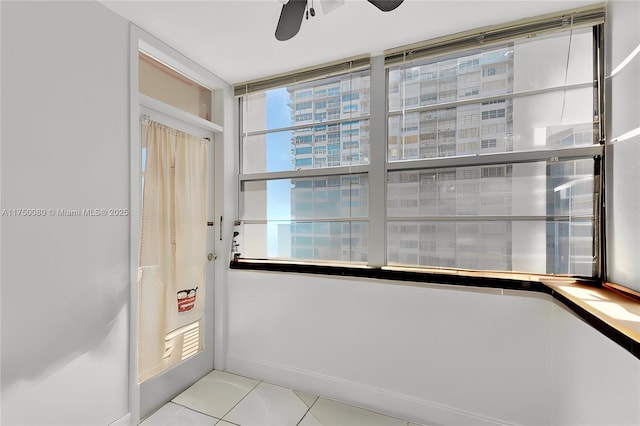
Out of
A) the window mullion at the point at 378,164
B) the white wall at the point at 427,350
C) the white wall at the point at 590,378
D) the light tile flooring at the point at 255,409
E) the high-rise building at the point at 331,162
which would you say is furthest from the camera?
the high-rise building at the point at 331,162

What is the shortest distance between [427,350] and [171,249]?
193 cm

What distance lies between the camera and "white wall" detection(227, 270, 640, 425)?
4.90ft

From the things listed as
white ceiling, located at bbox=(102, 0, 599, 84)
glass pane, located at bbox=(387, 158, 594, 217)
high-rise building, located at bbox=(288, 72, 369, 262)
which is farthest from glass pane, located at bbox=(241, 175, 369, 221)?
white ceiling, located at bbox=(102, 0, 599, 84)

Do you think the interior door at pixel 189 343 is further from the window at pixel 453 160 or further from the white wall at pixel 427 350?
the window at pixel 453 160

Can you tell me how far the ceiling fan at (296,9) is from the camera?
46.9 inches

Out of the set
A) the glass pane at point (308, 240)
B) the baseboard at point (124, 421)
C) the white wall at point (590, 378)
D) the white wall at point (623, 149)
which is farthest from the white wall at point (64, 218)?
the white wall at point (623, 149)

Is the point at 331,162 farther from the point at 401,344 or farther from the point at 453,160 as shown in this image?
the point at 401,344

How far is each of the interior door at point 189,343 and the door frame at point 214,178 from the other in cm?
2

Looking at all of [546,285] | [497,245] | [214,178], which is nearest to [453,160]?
[497,245]

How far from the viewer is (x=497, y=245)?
1.86 metres

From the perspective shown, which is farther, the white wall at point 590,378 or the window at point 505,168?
the window at point 505,168

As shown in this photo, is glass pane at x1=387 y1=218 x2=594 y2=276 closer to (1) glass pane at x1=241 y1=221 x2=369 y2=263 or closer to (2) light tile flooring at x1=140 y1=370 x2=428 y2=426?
(1) glass pane at x1=241 y1=221 x2=369 y2=263

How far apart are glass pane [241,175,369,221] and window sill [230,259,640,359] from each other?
40 centimetres

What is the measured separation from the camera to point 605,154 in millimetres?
1630
